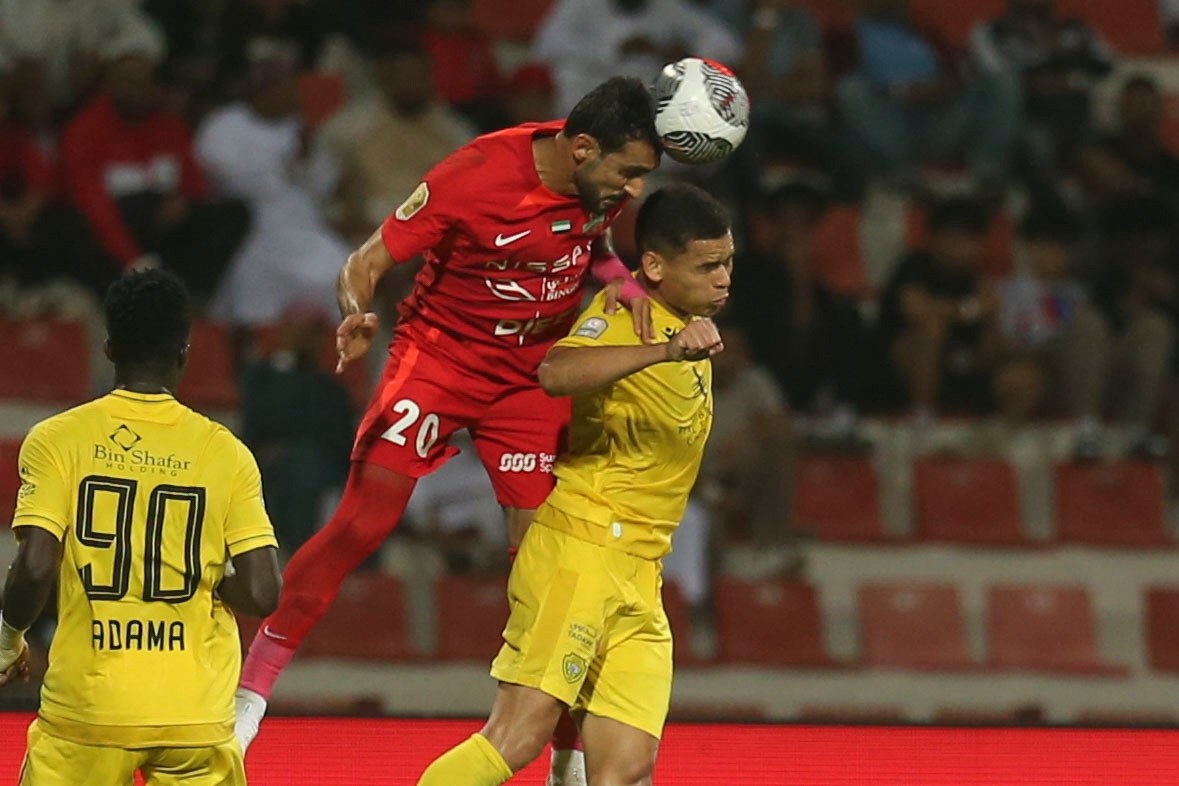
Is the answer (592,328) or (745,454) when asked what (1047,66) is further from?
(592,328)

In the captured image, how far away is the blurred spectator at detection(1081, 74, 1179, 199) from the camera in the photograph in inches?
363

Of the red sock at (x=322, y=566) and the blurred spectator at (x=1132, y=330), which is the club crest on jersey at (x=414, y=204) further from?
the blurred spectator at (x=1132, y=330)

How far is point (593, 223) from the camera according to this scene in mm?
4664

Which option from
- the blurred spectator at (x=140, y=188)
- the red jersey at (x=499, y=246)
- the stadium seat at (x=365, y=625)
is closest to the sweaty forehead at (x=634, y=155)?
the red jersey at (x=499, y=246)

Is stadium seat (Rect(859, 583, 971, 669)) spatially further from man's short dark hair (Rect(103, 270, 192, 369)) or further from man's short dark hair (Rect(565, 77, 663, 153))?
Result: man's short dark hair (Rect(103, 270, 192, 369))

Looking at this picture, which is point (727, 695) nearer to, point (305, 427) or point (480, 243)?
point (305, 427)

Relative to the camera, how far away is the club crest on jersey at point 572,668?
4.01 meters

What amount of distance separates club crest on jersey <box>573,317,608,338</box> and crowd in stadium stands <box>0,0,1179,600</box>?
3702 millimetres

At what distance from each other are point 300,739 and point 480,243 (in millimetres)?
1789

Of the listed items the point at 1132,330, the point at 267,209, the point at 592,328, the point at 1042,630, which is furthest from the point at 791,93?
the point at 592,328

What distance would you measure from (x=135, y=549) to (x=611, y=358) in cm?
104

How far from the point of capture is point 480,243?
466 cm

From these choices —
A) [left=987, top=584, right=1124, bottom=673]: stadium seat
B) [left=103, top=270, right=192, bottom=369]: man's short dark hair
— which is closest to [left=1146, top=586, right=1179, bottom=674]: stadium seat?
[left=987, top=584, right=1124, bottom=673]: stadium seat

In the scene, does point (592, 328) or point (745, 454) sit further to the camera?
point (745, 454)
